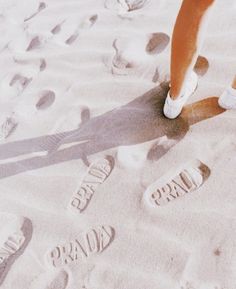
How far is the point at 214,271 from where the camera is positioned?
1.46 metres

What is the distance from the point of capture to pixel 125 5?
261 centimetres

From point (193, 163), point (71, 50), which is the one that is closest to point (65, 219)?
point (193, 163)

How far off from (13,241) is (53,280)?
27 centimetres

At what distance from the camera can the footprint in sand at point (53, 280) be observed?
1566 mm

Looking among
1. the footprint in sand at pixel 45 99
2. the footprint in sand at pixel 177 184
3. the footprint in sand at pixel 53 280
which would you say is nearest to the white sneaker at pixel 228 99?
the footprint in sand at pixel 177 184

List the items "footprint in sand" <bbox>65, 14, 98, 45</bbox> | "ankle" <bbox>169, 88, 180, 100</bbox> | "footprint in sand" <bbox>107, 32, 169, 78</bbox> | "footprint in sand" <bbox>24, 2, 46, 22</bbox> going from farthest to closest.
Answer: "footprint in sand" <bbox>24, 2, 46, 22</bbox>, "footprint in sand" <bbox>65, 14, 98, 45</bbox>, "footprint in sand" <bbox>107, 32, 169, 78</bbox>, "ankle" <bbox>169, 88, 180, 100</bbox>

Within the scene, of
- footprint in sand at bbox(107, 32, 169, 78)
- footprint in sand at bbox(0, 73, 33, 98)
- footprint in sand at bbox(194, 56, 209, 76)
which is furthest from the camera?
footprint in sand at bbox(0, 73, 33, 98)

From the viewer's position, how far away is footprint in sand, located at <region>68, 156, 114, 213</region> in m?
1.77

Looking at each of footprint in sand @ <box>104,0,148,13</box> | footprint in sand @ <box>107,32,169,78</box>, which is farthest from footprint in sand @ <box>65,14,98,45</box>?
footprint in sand @ <box>107,32,169,78</box>

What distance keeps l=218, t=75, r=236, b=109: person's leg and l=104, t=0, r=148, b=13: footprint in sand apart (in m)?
0.96

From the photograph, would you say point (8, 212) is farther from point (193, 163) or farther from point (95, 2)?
point (95, 2)

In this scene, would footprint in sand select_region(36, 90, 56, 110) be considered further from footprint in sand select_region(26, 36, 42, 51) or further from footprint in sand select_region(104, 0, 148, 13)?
footprint in sand select_region(104, 0, 148, 13)

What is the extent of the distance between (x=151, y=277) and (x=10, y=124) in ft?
3.70

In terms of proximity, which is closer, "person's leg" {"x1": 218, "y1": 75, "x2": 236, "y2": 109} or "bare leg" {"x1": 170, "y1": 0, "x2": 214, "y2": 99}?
"bare leg" {"x1": 170, "y1": 0, "x2": 214, "y2": 99}
